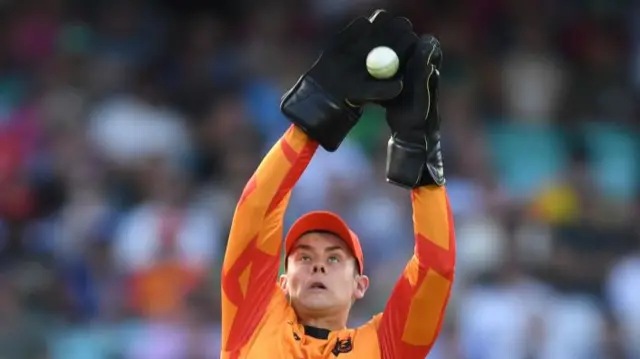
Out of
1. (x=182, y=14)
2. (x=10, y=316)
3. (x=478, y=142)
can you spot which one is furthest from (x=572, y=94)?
(x=10, y=316)

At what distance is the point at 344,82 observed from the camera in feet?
14.9

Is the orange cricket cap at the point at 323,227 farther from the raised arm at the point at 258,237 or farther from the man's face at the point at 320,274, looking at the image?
the raised arm at the point at 258,237

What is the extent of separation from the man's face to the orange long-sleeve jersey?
7cm

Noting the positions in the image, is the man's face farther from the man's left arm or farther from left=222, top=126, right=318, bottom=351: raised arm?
the man's left arm

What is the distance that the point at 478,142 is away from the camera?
9.19 meters

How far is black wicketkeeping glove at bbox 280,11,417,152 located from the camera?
178 inches

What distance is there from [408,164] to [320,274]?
21.2 inches

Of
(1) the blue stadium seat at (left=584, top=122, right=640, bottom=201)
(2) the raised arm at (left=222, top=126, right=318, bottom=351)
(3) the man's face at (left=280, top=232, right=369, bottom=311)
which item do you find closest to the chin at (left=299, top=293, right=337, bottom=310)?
(3) the man's face at (left=280, top=232, right=369, bottom=311)

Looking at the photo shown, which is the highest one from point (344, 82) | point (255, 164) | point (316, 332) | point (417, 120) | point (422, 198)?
point (255, 164)

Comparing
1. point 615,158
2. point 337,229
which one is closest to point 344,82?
point 337,229

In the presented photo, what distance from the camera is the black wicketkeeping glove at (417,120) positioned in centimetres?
448

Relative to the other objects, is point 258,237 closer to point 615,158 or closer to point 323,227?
point 323,227

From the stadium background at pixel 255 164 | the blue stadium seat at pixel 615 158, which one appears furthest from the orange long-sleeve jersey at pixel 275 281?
the blue stadium seat at pixel 615 158

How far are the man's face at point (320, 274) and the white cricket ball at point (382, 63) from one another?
25.9 inches
